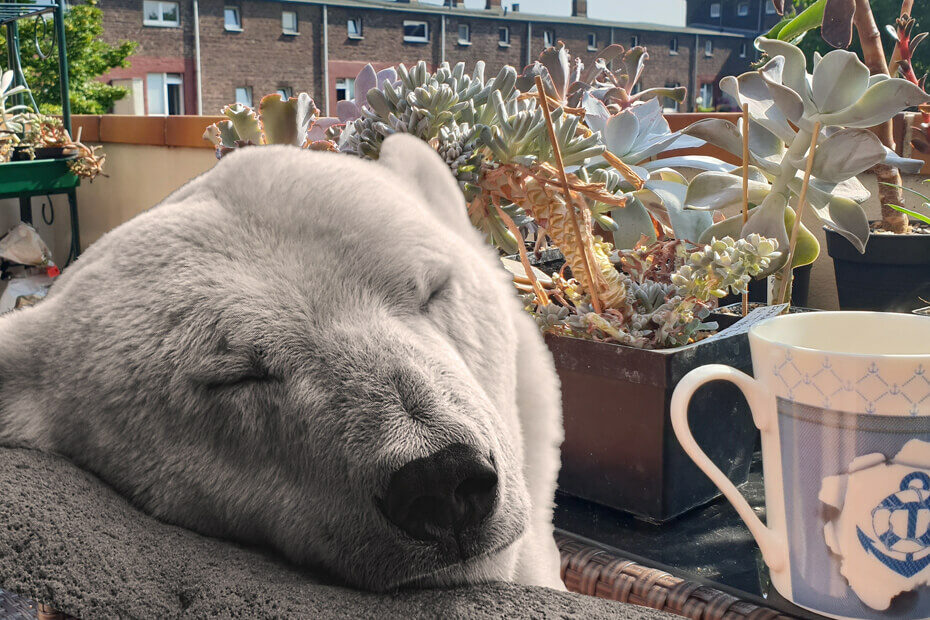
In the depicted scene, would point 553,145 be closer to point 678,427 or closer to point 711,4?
point 678,427

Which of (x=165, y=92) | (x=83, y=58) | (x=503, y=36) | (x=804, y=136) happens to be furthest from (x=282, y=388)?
(x=503, y=36)

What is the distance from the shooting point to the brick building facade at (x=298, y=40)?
19.9 meters

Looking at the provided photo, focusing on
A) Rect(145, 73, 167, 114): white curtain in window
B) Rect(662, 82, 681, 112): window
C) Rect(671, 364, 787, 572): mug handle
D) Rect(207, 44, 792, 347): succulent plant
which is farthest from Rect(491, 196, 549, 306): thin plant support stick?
Rect(145, 73, 167, 114): white curtain in window

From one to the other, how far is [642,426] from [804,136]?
338 millimetres

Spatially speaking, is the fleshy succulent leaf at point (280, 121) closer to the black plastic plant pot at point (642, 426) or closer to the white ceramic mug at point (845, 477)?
the black plastic plant pot at point (642, 426)

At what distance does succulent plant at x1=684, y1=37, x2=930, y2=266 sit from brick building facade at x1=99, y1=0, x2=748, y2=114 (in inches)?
723

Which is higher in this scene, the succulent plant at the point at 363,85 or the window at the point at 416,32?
the window at the point at 416,32

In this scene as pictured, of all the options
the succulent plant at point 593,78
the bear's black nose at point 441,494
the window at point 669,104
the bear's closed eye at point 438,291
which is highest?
the window at point 669,104

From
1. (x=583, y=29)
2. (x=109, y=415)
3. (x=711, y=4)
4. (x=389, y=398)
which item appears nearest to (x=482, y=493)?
(x=389, y=398)

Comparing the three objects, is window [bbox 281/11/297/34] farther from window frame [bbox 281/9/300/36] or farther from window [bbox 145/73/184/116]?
window [bbox 145/73/184/116]

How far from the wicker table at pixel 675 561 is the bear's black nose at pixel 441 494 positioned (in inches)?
9.1

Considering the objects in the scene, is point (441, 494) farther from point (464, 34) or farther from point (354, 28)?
point (464, 34)

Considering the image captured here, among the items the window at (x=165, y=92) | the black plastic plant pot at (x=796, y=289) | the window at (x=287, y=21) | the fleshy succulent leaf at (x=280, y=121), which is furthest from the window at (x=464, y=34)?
the fleshy succulent leaf at (x=280, y=121)

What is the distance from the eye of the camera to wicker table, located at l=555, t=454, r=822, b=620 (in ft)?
1.80
